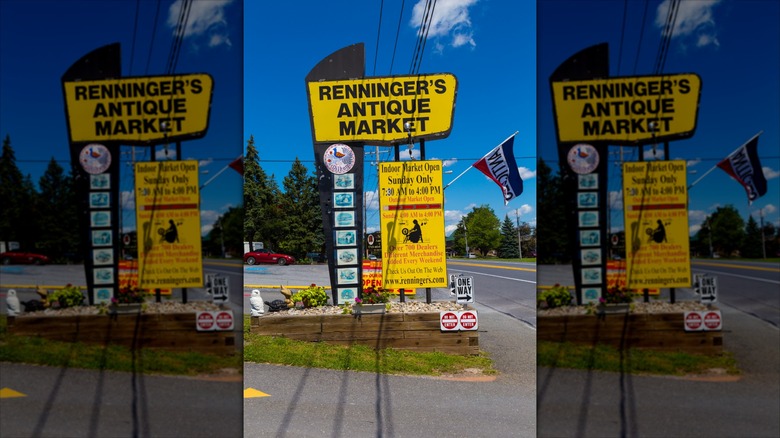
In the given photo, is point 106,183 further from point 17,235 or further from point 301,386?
point 301,386

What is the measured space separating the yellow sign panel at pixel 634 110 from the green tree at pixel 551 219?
66mm

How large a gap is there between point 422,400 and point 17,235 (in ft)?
16.8

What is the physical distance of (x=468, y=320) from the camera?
25.2ft

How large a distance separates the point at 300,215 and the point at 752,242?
11622 millimetres

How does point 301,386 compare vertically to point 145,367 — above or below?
below

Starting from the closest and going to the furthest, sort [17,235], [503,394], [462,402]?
[17,235]
[462,402]
[503,394]

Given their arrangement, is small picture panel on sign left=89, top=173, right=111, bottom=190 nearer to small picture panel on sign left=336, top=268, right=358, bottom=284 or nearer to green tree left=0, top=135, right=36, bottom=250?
green tree left=0, top=135, right=36, bottom=250

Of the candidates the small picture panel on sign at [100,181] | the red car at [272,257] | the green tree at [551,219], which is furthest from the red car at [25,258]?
the red car at [272,257]

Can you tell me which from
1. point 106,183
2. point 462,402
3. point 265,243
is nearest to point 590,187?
point 106,183

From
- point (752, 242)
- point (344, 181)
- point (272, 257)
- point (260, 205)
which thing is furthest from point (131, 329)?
point (272, 257)

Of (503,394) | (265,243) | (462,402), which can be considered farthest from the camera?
(265,243)

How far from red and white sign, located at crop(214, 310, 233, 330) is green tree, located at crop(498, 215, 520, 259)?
43.0 ft

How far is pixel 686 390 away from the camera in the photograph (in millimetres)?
837

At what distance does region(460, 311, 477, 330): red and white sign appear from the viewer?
765 centimetres
